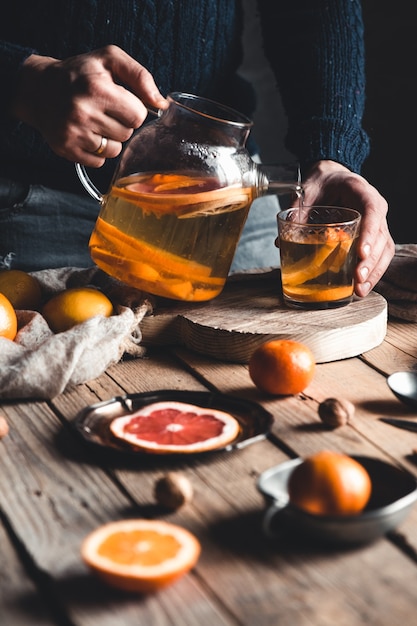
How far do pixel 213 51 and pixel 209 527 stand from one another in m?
1.13

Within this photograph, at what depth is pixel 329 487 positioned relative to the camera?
0.76 meters

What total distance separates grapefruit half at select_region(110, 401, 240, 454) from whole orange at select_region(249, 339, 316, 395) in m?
0.10

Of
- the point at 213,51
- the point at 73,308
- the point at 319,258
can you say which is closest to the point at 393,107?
the point at 213,51

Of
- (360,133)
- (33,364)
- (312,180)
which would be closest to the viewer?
(33,364)

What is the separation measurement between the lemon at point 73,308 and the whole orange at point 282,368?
30cm

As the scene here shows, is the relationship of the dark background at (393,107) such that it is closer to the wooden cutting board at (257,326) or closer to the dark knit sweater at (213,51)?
the dark knit sweater at (213,51)

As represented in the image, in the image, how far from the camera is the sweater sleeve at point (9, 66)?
1.31 meters

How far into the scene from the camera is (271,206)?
1.92m

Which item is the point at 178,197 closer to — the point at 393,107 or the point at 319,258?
the point at 319,258

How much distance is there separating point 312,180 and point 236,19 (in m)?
0.43

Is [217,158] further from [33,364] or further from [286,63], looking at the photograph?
[286,63]

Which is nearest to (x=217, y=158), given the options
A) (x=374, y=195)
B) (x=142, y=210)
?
(x=142, y=210)

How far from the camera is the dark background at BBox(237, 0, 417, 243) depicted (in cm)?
216

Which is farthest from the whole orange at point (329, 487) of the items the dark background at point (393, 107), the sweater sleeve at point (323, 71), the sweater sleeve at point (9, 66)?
the dark background at point (393, 107)
